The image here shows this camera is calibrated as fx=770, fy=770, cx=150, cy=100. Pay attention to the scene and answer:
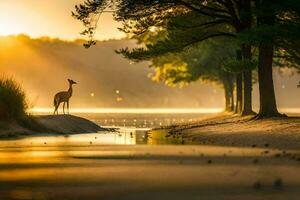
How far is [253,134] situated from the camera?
36.1 m

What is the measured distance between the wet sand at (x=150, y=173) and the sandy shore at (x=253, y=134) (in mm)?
3003

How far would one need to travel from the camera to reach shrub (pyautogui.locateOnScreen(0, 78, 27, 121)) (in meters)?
43.6

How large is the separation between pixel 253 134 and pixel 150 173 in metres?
16.9

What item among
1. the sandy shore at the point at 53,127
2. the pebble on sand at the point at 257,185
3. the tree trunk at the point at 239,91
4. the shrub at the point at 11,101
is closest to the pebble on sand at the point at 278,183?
the pebble on sand at the point at 257,185

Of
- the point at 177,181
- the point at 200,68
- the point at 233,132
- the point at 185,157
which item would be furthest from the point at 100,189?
the point at 200,68

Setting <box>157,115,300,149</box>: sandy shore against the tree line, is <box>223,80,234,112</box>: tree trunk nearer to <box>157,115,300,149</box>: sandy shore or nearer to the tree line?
the tree line

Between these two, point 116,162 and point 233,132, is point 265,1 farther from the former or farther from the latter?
point 116,162

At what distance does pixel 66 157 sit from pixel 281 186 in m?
10.6

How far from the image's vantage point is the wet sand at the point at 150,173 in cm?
1585

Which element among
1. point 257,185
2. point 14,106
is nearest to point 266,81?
point 14,106

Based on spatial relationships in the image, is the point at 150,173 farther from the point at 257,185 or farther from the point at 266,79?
the point at 266,79

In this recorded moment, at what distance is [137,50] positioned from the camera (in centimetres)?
5150

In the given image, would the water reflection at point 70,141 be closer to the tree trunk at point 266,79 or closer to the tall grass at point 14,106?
the tall grass at point 14,106

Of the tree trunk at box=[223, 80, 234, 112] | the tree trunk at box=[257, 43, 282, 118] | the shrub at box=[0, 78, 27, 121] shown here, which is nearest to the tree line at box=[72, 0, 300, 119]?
the tree trunk at box=[257, 43, 282, 118]
